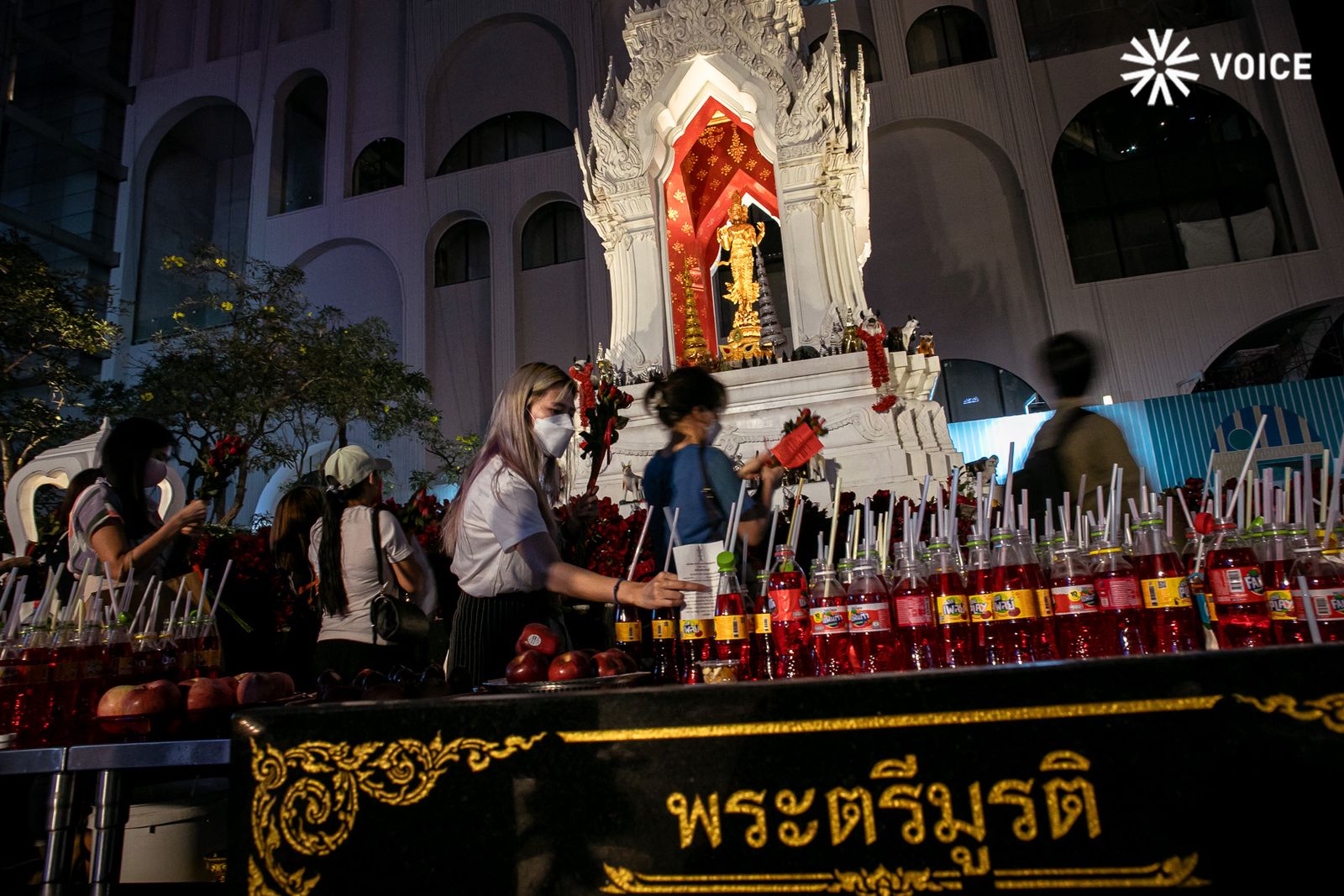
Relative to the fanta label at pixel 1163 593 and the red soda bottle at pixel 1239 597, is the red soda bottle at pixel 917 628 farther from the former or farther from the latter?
the red soda bottle at pixel 1239 597

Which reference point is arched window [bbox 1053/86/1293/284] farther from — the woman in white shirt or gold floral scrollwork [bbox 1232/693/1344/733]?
gold floral scrollwork [bbox 1232/693/1344/733]

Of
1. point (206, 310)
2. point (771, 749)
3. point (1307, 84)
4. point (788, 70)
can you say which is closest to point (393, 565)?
point (771, 749)

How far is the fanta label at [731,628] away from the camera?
1447mm

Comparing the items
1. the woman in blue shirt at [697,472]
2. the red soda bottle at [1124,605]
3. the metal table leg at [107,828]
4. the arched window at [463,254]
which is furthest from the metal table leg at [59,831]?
the arched window at [463,254]

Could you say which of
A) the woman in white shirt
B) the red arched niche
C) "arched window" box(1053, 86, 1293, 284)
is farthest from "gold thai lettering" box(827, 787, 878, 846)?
"arched window" box(1053, 86, 1293, 284)

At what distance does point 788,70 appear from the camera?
699 cm

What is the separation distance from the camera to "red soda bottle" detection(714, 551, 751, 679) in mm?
1448

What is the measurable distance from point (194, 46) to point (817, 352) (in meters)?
14.2

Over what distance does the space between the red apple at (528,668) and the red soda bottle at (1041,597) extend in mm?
807

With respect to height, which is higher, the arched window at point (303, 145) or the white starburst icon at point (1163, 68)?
the arched window at point (303, 145)

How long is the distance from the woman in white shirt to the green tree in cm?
842

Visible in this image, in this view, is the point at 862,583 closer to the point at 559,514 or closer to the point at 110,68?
the point at 559,514

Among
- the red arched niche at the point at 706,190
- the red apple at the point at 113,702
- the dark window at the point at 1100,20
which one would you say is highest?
the dark window at the point at 1100,20

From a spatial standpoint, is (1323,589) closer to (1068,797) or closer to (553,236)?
(1068,797)
